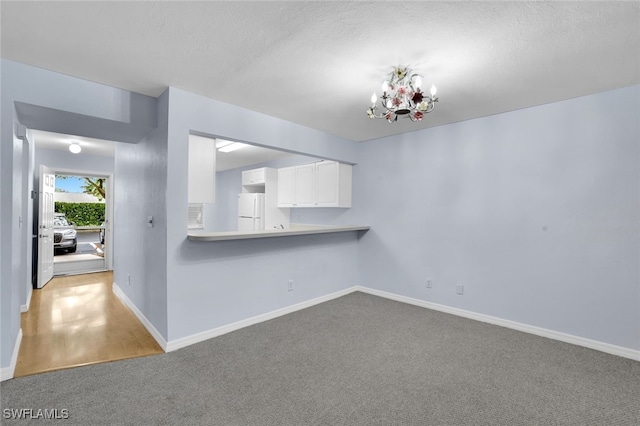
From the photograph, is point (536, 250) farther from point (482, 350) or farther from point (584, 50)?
point (584, 50)

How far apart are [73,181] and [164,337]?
1249 centimetres

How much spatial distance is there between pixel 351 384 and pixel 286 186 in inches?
160

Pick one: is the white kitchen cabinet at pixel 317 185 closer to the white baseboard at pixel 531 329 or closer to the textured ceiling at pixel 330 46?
the white baseboard at pixel 531 329

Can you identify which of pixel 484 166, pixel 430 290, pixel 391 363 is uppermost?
pixel 484 166

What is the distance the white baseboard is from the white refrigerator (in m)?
2.82

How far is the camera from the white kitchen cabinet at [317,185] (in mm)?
4887

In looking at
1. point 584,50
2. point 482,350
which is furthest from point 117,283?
point 584,50

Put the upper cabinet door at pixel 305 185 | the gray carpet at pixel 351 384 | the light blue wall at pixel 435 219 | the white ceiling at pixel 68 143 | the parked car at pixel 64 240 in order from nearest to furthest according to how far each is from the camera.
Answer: the gray carpet at pixel 351 384
the light blue wall at pixel 435 219
the white ceiling at pixel 68 143
the upper cabinet door at pixel 305 185
the parked car at pixel 64 240

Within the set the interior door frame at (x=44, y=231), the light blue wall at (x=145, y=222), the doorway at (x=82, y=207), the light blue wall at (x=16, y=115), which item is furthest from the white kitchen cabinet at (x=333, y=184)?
the doorway at (x=82, y=207)

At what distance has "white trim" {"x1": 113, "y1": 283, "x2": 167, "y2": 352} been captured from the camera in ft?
9.55

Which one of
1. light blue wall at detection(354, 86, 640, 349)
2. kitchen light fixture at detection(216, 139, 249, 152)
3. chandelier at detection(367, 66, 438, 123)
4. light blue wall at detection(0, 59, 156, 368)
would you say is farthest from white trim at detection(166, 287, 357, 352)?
kitchen light fixture at detection(216, 139, 249, 152)

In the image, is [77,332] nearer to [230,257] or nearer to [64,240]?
[230,257]

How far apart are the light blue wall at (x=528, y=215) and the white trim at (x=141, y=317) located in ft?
10.1

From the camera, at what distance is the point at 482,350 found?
2.86 metres
